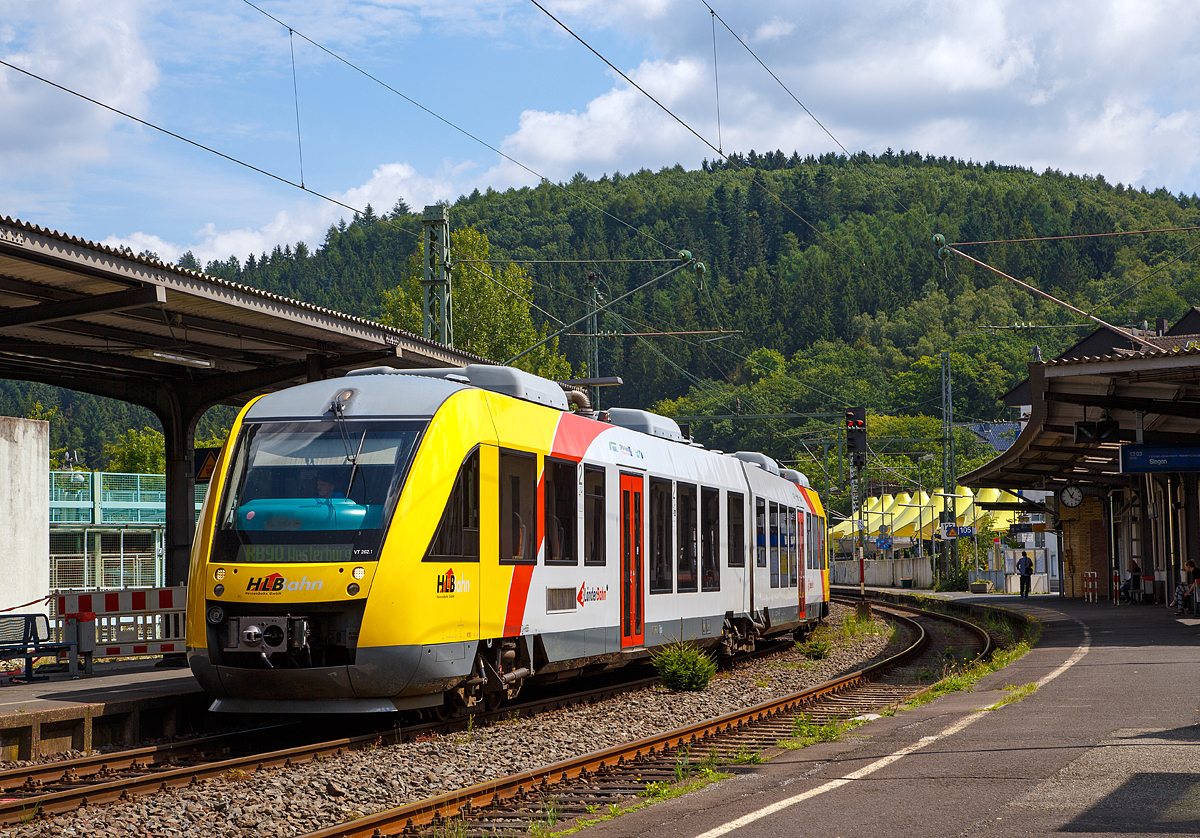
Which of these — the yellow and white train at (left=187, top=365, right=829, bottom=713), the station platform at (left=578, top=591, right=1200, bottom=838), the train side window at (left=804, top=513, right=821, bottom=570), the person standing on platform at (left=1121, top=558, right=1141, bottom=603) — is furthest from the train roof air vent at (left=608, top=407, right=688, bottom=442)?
the person standing on platform at (left=1121, top=558, right=1141, bottom=603)

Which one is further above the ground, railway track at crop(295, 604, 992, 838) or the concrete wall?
the concrete wall

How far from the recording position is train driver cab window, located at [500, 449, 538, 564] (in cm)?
1232

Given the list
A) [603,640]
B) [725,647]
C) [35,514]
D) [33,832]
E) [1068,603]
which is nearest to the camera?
[33,832]

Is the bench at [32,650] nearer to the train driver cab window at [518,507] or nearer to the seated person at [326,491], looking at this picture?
the seated person at [326,491]

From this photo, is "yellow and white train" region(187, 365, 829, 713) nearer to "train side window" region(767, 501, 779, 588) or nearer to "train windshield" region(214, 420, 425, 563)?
"train windshield" region(214, 420, 425, 563)

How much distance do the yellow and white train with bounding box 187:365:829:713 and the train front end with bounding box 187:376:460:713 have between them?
0.01 m

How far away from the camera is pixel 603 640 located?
14484mm

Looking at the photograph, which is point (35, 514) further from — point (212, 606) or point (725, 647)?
point (212, 606)

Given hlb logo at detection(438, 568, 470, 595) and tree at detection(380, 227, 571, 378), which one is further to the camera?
tree at detection(380, 227, 571, 378)

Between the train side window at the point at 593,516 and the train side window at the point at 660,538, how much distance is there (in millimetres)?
1589

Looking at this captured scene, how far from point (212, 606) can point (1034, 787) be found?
6.66 meters

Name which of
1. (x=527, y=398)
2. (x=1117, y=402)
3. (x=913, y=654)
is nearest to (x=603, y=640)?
(x=527, y=398)

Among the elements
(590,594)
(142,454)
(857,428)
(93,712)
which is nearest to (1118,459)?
(857,428)

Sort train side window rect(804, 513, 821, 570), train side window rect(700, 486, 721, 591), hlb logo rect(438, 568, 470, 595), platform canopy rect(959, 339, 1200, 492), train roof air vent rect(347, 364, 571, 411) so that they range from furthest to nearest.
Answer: train side window rect(804, 513, 821, 570)
platform canopy rect(959, 339, 1200, 492)
train side window rect(700, 486, 721, 591)
train roof air vent rect(347, 364, 571, 411)
hlb logo rect(438, 568, 470, 595)
